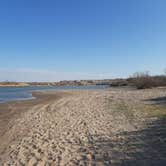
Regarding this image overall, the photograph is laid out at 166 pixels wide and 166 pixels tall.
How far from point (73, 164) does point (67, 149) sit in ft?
3.49

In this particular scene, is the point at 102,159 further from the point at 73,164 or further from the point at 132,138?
the point at 132,138

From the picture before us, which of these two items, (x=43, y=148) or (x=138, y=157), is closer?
(x=138, y=157)

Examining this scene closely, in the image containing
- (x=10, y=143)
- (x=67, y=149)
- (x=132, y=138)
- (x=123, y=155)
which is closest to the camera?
(x=123, y=155)

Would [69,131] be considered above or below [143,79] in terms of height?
below

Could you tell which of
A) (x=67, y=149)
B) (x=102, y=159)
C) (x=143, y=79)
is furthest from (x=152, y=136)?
(x=143, y=79)

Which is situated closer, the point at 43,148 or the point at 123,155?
the point at 123,155

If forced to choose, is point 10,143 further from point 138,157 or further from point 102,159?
point 138,157

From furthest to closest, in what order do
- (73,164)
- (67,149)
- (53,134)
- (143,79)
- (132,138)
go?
(143,79) < (53,134) < (132,138) < (67,149) < (73,164)

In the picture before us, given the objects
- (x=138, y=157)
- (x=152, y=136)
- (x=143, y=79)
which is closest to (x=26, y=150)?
(x=138, y=157)

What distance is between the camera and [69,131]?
7828mm

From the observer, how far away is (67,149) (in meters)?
5.73

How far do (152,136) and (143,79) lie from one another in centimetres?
3635

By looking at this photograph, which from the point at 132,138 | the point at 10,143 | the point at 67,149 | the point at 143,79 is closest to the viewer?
the point at 67,149

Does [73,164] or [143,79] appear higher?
[143,79]
